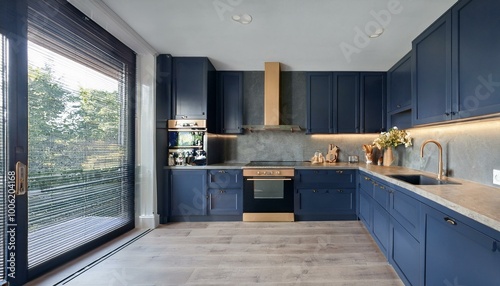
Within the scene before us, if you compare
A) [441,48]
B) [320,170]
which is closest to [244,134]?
[320,170]

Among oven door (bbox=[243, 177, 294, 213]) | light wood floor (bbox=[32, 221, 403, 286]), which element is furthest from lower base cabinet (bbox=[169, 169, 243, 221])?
light wood floor (bbox=[32, 221, 403, 286])

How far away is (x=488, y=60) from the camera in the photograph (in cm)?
133

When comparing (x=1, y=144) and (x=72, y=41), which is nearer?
(x=1, y=144)

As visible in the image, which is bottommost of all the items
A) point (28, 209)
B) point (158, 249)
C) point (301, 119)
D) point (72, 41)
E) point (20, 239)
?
point (158, 249)

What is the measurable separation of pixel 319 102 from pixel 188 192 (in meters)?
2.60

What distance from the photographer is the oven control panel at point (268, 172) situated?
117 inches

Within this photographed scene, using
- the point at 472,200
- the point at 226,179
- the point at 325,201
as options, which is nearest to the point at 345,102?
the point at 325,201

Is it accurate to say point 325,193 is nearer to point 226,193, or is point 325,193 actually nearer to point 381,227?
point 381,227

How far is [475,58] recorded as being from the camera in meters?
1.43

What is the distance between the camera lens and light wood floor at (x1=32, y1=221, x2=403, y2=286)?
69.1 inches

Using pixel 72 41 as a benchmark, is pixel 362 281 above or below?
below

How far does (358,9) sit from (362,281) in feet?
8.12

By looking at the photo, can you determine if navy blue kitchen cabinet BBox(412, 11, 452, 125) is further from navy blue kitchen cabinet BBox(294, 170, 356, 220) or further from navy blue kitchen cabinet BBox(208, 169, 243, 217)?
navy blue kitchen cabinet BBox(208, 169, 243, 217)

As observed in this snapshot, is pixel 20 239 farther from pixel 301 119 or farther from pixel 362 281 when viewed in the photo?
pixel 301 119
